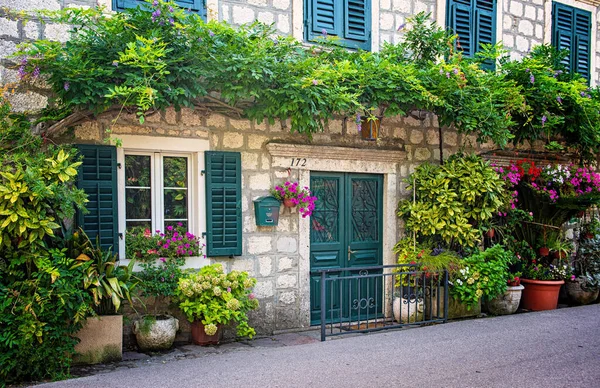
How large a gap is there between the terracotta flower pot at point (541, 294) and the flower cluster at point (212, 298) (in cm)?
465

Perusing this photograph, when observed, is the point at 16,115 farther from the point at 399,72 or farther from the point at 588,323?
the point at 588,323

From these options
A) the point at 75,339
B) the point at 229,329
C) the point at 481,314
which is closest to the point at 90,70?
the point at 75,339

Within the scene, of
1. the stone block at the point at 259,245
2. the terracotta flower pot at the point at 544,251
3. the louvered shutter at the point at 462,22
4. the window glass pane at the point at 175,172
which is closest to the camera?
the window glass pane at the point at 175,172

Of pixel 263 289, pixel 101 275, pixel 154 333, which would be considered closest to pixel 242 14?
pixel 263 289

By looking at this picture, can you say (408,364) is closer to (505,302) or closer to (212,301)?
(212,301)

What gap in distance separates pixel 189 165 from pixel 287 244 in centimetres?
155

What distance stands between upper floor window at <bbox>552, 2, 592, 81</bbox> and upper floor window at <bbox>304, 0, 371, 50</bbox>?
3936 mm

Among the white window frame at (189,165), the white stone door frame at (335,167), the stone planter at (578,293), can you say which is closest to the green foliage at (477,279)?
the white stone door frame at (335,167)

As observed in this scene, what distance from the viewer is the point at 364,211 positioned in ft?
25.9

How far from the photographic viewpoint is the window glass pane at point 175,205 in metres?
6.59

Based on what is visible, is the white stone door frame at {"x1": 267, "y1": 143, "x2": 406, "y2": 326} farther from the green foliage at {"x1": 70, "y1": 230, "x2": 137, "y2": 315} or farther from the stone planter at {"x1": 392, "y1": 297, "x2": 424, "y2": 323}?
the green foliage at {"x1": 70, "y1": 230, "x2": 137, "y2": 315}

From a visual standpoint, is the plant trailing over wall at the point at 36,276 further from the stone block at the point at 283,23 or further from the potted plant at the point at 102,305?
the stone block at the point at 283,23

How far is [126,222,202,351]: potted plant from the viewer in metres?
5.87

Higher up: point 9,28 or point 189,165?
point 9,28
